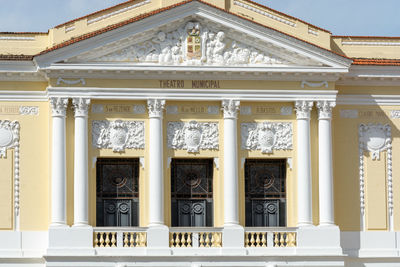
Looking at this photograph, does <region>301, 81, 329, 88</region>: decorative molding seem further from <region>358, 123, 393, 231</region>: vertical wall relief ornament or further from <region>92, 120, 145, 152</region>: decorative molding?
<region>92, 120, 145, 152</region>: decorative molding

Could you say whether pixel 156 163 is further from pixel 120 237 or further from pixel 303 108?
pixel 303 108

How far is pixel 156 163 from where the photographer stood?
130 feet

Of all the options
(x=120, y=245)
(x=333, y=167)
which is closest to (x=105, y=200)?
(x=120, y=245)

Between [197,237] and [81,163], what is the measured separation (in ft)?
13.4

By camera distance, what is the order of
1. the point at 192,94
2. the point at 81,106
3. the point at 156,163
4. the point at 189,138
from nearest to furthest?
the point at 81,106
the point at 156,163
the point at 192,94
the point at 189,138

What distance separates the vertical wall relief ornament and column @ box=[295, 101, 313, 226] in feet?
6.48

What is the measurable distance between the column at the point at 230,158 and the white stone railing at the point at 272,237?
0.58 m

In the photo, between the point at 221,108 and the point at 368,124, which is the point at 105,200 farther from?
the point at 368,124

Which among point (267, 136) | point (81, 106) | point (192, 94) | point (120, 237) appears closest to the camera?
point (120, 237)

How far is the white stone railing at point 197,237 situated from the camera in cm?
3950

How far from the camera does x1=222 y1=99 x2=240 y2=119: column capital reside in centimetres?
4009

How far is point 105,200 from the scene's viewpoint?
4019 cm

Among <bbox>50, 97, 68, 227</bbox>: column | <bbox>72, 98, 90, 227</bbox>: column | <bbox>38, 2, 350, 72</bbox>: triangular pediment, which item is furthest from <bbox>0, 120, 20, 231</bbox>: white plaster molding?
<bbox>38, 2, 350, 72</bbox>: triangular pediment

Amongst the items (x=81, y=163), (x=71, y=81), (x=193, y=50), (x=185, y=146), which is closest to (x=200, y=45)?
(x=193, y=50)
